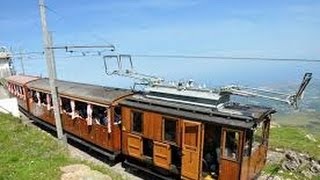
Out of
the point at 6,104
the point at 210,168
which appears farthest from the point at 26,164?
the point at 6,104

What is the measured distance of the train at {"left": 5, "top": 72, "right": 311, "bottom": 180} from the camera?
501 inches

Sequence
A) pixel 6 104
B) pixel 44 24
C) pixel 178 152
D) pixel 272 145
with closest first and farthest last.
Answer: pixel 178 152
pixel 44 24
pixel 272 145
pixel 6 104

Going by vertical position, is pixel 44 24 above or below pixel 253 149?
above

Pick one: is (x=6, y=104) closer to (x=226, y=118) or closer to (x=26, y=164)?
(x=26, y=164)

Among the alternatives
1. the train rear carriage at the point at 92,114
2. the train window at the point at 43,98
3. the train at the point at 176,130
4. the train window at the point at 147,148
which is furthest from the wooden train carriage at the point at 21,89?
the train window at the point at 147,148

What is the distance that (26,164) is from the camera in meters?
13.5

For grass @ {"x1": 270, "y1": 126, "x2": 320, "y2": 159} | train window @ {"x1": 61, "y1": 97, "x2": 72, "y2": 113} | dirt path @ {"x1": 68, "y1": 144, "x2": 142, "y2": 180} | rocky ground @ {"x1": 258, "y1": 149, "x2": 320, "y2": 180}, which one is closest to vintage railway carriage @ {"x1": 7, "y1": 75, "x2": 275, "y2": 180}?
dirt path @ {"x1": 68, "y1": 144, "x2": 142, "y2": 180}

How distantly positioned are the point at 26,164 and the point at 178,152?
606cm

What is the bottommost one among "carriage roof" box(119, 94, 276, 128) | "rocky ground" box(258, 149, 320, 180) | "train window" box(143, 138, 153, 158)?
"rocky ground" box(258, 149, 320, 180)

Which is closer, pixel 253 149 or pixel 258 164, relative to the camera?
pixel 253 149

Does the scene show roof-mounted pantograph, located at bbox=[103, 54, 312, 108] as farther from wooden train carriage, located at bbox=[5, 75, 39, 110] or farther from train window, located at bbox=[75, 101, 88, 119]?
wooden train carriage, located at bbox=[5, 75, 39, 110]

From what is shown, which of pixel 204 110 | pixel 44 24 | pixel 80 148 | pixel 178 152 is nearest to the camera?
pixel 204 110

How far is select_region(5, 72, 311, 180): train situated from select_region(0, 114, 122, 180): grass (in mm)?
2106

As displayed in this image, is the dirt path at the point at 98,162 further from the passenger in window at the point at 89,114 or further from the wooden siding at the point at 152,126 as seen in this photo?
the wooden siding at the point at 152,126
